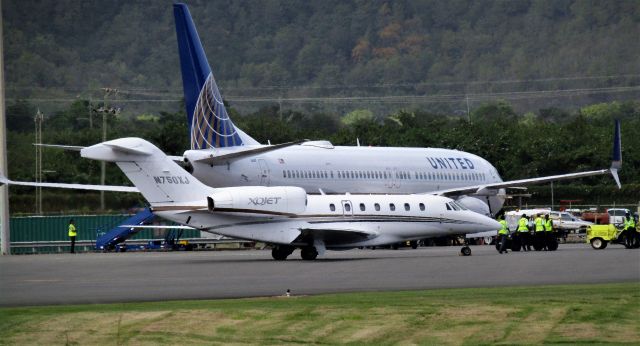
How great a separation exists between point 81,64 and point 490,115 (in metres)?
45.8

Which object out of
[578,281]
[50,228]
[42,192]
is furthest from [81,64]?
[578,281]

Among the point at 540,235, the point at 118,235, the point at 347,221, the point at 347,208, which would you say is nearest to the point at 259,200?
the point at 347,221

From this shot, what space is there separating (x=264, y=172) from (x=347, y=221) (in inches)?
295

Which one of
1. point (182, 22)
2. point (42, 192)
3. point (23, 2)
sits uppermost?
point (23, 2)

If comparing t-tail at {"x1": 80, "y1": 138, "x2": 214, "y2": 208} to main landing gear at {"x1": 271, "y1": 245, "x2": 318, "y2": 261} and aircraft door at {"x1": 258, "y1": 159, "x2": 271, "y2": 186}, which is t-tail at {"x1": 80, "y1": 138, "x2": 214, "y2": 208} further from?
aircraft door at {"x1": 258, "y1": 159, "x2": 271, "y2": 186}

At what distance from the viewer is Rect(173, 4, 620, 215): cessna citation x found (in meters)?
49.6

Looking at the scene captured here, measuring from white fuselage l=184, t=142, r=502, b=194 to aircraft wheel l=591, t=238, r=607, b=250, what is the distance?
998cm

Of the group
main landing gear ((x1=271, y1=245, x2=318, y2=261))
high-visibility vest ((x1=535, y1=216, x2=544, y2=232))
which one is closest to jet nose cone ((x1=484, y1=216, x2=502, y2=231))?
high-visibility vest ((x1=535, y1=216, x2=544, y2=232))

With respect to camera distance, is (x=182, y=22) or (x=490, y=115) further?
(x=490, y=115)

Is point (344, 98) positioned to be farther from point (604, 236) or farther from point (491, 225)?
point (491, 225)

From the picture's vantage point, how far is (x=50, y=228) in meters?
63.0

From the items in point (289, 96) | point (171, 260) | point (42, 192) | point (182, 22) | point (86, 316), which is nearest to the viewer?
point (86, 316)

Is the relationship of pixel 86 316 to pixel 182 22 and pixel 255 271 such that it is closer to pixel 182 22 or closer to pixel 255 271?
pixel 255 271

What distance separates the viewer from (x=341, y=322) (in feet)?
66.0
